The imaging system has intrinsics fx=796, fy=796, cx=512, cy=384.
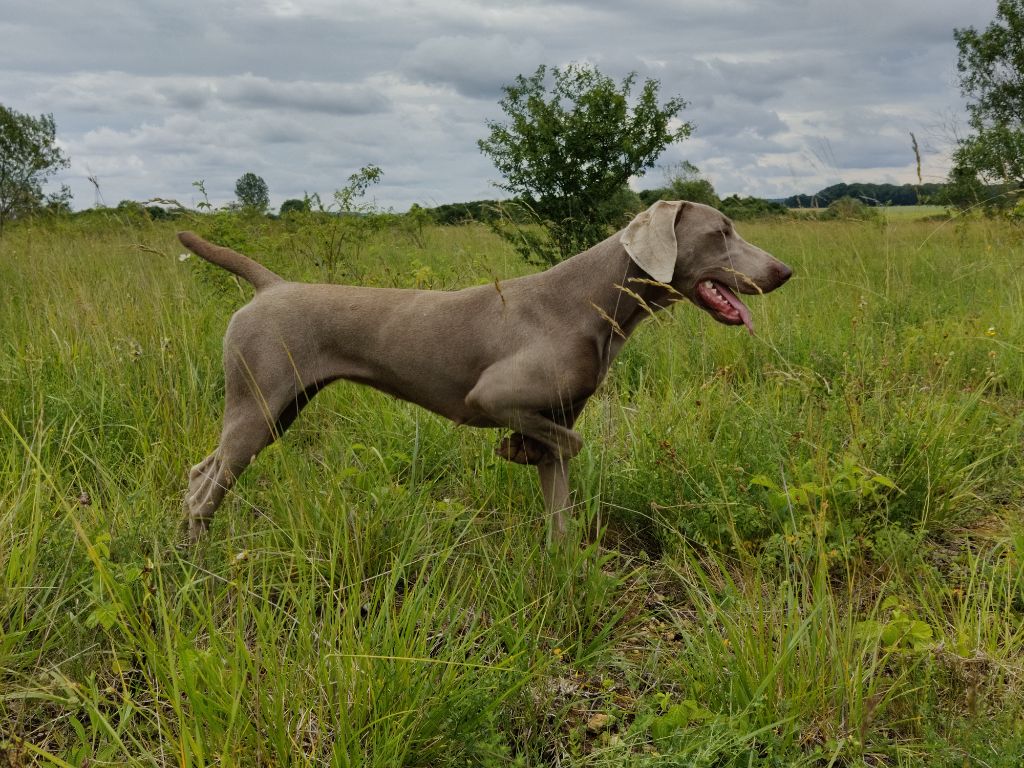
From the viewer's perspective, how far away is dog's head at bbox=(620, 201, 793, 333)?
9.99 feet

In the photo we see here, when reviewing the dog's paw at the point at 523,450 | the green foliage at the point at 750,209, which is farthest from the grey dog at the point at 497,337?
the green foliage at the point at 750,209

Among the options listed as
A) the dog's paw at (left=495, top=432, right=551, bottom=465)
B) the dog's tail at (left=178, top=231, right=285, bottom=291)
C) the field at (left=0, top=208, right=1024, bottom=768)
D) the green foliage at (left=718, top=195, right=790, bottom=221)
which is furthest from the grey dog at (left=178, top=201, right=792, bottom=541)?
the green foliage at (left=718, top=195, right=790, bottom=221)

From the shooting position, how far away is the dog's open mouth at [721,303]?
9.97 ft

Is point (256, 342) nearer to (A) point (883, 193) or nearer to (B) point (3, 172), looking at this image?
(A) point (883, 193)

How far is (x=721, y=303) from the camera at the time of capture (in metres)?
3.08

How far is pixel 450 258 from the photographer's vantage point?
8789 millimetres

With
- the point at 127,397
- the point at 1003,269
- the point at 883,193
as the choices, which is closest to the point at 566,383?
the point at 127,397

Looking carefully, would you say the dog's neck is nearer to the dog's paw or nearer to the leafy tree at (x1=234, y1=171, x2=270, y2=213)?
the dog's paw

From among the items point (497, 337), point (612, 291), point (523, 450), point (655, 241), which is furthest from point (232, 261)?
point (655, 241)

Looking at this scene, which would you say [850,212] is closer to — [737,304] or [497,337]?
[737,304]

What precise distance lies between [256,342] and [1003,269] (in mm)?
6742

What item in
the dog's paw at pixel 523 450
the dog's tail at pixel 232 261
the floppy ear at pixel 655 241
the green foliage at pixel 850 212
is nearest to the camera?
the floppy ear at pixel 655 241

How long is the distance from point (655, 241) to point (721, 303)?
36cm

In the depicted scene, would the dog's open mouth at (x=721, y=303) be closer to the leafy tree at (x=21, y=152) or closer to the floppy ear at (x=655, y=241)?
the floppy ear at (x=655, y=241)
